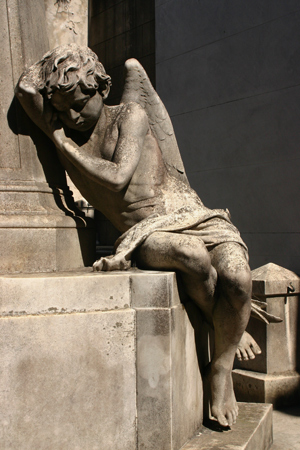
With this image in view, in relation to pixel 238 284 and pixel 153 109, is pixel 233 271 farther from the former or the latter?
pixel 153 109

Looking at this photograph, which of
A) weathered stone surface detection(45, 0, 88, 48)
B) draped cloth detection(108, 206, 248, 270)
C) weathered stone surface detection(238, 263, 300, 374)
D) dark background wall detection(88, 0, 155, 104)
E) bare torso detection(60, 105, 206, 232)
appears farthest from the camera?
dark background wall detection(88, 0, 155, 104)

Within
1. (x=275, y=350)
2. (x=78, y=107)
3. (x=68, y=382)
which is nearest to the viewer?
(x=68, y=382)

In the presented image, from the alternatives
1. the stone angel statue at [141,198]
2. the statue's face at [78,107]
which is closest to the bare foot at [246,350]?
the stone angel statue at [141,198]

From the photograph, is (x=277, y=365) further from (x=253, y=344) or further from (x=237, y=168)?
(x=237, y=168)

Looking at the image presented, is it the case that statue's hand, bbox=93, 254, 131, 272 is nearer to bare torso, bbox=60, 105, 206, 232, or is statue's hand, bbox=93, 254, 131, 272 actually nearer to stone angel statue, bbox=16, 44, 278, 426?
stone angel statue, bbox=16, 44, 278, 426

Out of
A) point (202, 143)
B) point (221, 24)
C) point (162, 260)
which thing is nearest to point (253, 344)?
point (162, 260)

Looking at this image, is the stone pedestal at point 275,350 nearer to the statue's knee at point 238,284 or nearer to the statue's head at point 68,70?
the statue's knee at point 238,284

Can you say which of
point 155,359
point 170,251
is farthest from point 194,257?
point 155,359

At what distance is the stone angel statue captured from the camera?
2.55 m

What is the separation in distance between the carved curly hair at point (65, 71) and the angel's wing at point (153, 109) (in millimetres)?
375

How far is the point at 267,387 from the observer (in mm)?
4004

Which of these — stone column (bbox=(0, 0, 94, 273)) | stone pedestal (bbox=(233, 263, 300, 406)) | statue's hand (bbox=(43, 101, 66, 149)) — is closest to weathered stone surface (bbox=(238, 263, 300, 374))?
stone pedestal (bbox=(233, 263, 300, 406))

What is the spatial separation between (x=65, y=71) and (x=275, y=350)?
286 cm

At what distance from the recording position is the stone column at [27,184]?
8.88ft
